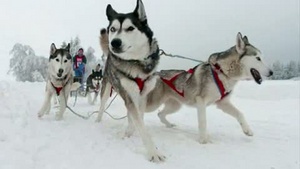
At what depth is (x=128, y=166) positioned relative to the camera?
3.08 m

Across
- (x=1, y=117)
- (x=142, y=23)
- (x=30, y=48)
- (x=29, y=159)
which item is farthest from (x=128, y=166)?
(x=30, y=48)

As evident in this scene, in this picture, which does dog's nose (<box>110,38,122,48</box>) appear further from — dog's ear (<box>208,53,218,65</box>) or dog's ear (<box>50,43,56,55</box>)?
dog's ear (<box>50,43,56,55</box>)

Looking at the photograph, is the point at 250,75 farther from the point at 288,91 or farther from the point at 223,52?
the point at 288,91

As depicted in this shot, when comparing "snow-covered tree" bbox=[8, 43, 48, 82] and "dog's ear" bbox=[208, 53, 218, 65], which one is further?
"snow-covered tree" bbox=[8, 43, 48, 82]

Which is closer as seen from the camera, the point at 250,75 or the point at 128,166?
the point at 128,166

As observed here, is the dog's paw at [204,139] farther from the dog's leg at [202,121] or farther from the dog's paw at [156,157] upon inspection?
the dog's paw at [156,157]

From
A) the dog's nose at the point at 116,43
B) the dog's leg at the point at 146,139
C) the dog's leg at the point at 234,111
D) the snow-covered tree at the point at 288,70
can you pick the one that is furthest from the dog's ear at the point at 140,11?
the snow-covered tree at the point at 288,70

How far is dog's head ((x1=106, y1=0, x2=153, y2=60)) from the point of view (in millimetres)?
3598

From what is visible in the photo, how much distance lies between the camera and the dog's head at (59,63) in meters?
5.45

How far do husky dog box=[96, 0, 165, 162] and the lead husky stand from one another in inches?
39.2

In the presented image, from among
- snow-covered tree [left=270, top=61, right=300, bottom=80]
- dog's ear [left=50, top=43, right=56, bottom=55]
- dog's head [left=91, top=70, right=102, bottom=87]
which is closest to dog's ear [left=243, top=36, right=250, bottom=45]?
dog's ear [left=50, top=43, right=56, bottom=55]

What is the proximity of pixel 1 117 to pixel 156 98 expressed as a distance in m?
2.22

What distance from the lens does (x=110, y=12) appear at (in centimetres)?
407

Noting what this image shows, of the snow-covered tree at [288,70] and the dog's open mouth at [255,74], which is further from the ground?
the dog's open mouth at [255,74]
